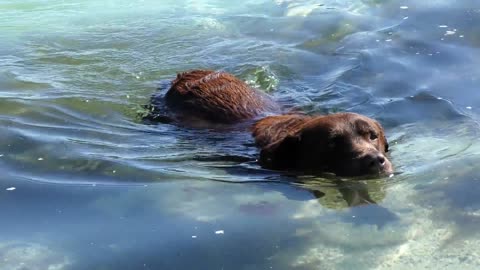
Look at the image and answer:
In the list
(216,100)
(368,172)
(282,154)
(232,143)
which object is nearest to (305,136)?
(282,154)

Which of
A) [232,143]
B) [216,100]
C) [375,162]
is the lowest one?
[232,143]

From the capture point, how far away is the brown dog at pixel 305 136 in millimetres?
5777

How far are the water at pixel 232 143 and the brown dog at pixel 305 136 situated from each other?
18 centimetres

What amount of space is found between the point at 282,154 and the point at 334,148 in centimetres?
44

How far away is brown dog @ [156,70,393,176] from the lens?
578cm

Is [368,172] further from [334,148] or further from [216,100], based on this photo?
[216,100]

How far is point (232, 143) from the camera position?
6613 mm

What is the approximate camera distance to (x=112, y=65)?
32.8 feet

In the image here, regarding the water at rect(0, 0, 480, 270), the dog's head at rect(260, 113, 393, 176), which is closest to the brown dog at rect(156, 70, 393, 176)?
the dog's head at rect(260, 113, 393, 176)

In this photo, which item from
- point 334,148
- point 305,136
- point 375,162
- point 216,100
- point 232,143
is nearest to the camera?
point 375,162

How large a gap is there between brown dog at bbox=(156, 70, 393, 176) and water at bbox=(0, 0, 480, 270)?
7.1 inches

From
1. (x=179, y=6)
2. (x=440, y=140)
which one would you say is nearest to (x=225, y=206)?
(x=440, y=140)

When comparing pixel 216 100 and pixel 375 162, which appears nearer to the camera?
pixel 375 162

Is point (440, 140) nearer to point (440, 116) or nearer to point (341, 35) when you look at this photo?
point (440, 116)
